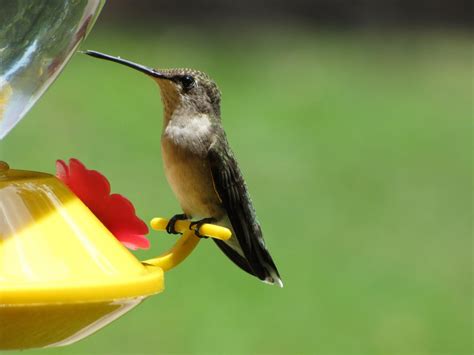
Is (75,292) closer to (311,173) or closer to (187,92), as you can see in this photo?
(187,92)

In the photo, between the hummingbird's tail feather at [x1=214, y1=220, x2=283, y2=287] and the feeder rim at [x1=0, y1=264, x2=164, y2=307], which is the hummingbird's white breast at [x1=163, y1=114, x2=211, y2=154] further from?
the feeder rim at [x1=0, y1=264, x2=164, y2=307]

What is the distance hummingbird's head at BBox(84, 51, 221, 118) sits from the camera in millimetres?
3410

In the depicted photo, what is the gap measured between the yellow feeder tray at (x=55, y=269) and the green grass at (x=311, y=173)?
390 centimetres

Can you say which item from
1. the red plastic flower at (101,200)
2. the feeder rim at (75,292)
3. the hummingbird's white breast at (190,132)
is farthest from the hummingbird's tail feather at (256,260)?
Answer: the feeder rim at (75,292)

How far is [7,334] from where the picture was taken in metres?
2.35

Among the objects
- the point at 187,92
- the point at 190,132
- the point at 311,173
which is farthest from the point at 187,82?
the point at 311,173

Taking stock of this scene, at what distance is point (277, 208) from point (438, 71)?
4.20 meters

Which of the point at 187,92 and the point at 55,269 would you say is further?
the point at 187,92

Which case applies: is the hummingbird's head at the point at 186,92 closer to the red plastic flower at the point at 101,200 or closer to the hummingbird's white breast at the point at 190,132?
the hummingbird's white breast at the point at 190,132

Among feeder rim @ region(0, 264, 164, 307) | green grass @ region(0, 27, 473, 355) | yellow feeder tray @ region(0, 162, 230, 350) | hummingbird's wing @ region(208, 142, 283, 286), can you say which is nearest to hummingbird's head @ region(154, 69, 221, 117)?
hummingbird's wing @ region(208, 142, 283, 286)

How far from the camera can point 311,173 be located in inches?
383

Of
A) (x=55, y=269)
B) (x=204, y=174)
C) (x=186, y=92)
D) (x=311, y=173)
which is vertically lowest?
(x=311, y=173)

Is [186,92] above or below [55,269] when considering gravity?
above

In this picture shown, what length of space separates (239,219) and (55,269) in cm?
98
